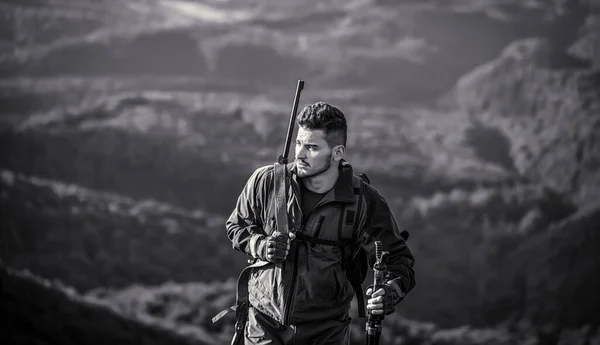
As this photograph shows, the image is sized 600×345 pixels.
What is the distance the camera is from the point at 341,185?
3.08 metres

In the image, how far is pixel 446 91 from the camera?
15.4 meters

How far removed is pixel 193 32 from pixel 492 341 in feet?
31.2

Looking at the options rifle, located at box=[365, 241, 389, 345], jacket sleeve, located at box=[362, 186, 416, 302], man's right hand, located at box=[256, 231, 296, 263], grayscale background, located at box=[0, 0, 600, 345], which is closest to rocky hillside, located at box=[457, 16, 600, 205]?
grayscale background, located at box=[0, 0, 600, 345]

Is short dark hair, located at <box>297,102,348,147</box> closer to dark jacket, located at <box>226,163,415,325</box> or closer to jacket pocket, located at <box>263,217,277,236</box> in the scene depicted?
dark jacket, located at <box>226,163,415,325</box>

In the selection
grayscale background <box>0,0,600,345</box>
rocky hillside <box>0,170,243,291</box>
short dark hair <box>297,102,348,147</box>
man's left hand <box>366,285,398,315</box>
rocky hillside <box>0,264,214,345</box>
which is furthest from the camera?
rocky hillside <box>0,170,243,291</box>

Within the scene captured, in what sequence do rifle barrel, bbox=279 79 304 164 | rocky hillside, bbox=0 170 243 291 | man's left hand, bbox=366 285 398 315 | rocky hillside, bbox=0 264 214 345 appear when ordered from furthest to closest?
rocky hillside, bbox=0 170 243 291 < rocky hillside, bbox=0 264 214 345 < rifle barrel, bbox=279 79 304 164 < man's left hand, bbox=366 285 398 315

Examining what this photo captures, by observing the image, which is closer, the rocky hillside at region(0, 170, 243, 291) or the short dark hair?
the short dark hair

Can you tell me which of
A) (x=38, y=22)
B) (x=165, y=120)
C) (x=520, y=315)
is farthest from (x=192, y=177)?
(x=520, y=315)

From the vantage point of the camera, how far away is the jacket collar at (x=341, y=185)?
3037 mm

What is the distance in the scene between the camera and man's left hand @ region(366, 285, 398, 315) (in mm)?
2893

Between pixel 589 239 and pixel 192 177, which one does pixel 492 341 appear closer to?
pixel 589 239

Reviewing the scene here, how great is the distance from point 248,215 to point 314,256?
1.11ft

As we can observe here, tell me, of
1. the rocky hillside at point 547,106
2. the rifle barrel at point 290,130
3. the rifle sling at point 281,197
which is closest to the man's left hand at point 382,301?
the rifle sling at point 281,197

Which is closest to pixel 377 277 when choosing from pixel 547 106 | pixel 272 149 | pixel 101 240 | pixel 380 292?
pixel 380 292
